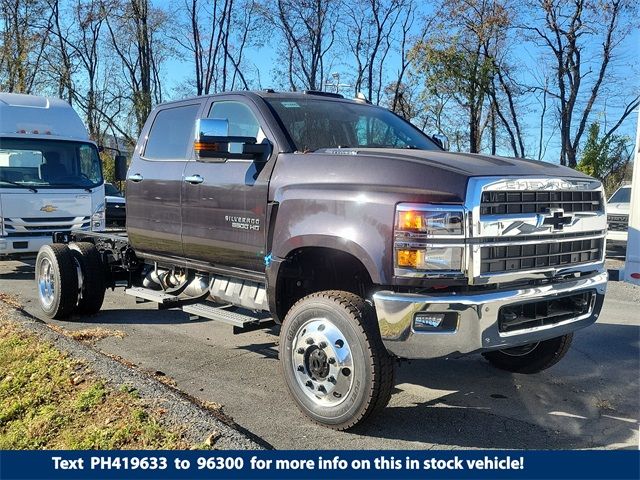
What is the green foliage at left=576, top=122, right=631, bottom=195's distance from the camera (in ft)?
67.8

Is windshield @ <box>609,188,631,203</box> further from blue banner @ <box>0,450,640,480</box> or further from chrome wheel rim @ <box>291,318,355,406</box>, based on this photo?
chrome wheel rim @ <box>291,318,355,406</box>

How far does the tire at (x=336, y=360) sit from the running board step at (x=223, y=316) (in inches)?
21.8

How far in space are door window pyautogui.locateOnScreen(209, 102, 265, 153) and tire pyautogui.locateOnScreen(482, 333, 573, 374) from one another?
271cm

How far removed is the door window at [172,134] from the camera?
18.0ft

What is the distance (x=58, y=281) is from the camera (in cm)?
655

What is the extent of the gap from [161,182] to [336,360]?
2.76 meters

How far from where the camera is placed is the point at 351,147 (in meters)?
4.67

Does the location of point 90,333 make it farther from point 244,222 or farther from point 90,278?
point 244,222

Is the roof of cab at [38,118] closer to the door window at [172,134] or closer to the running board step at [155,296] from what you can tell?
the door window at [172,134]

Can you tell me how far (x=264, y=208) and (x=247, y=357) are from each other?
5.53 ft

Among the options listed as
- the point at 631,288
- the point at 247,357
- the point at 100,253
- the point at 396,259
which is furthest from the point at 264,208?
the point at 631,288

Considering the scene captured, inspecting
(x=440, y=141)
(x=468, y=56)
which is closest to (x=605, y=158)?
(x=468, y=56)

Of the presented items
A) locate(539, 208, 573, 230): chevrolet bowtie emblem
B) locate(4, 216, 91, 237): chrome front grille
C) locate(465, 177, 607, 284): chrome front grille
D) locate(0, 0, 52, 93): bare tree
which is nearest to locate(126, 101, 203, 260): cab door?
locate(465, 177, 607, 284): chrome front grille

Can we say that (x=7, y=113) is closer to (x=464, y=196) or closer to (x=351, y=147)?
(x=351, y=147)
